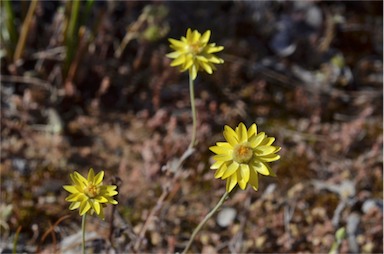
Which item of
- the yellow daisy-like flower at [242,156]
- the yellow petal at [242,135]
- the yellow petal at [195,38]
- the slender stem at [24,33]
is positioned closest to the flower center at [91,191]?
the yellow daisy-like flower at [242,156]

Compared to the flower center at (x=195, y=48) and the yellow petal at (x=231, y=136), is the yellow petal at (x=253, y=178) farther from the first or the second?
the flower center at (x=195, y=48)

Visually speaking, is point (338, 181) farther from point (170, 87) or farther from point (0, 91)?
point (0, 91)

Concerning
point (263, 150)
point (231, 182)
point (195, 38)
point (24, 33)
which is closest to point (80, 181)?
point (231, 182)

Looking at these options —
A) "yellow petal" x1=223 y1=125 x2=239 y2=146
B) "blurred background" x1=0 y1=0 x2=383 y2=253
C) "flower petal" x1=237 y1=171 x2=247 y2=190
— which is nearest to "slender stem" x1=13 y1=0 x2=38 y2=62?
"blurred background" x1=0 y1=0 x2=383 y2=253

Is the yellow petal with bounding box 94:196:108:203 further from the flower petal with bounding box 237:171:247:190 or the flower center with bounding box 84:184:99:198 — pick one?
the flower petal with bounding box 237:171:247:190

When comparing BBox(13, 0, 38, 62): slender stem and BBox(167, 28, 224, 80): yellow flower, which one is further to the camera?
BBox(13, 0, 38, 62): slender stem

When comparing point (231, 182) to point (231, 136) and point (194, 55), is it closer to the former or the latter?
point (231, 136)

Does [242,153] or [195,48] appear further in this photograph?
[195,48]
